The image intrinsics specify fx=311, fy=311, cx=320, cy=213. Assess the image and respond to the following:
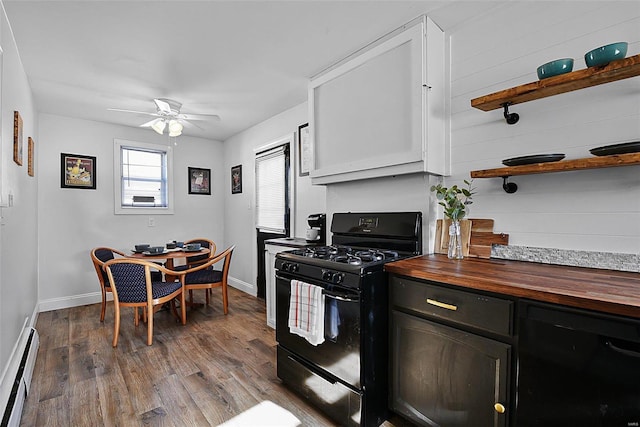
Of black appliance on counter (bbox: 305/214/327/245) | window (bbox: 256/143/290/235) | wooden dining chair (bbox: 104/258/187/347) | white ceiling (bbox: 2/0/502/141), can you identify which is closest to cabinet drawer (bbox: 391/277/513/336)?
black appliance on counter (bbox: 305/214/327/245)

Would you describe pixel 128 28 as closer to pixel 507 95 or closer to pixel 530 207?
pixel 507 95

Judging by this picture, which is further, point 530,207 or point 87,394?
point 87,394

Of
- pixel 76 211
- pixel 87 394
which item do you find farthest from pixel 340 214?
pixel 76 211

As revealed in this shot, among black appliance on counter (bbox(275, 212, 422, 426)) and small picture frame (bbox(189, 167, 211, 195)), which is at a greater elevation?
small picture frame (bbox(189, 167, 211, 195))

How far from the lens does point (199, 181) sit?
514 cm

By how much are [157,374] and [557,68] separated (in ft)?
10.4

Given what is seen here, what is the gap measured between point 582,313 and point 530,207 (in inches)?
33.6

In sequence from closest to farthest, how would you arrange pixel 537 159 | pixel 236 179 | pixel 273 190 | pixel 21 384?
1. pixel 537 159
2. pixel 21 384
3. pixel 273 190
4. pixel 236 179

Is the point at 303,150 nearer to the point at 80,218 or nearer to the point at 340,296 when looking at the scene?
the point at 340,296

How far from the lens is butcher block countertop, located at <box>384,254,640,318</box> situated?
1.07 m

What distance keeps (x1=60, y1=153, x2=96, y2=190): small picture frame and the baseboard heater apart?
2.06 metres

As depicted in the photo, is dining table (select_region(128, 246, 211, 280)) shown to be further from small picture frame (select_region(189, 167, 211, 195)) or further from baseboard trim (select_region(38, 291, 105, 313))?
small picture frame (select_region(189, 167, 211, 195))

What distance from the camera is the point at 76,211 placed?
13.4 ft

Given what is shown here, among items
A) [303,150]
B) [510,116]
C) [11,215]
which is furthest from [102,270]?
[510,116]
